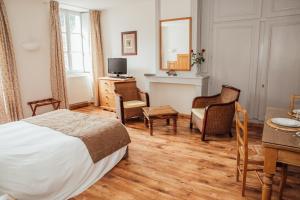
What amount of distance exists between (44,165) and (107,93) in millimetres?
3665

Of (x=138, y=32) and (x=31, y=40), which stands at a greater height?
(x=138, y=32)

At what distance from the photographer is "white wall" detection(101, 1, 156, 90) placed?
5.12m

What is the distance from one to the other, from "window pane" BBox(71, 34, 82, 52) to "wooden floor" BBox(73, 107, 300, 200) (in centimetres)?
347

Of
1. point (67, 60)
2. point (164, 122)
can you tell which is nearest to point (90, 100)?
point (67, 60)

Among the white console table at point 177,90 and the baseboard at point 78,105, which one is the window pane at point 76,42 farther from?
the white console table at point 177,90

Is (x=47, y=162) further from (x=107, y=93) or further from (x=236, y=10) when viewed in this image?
(x=236, y=10)

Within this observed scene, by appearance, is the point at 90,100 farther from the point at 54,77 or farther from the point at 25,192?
the point at 25,192

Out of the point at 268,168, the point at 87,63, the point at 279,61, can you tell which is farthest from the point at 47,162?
the point at 87,63

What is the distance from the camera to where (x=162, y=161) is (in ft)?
9.61

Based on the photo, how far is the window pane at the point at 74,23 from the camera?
5.72 m

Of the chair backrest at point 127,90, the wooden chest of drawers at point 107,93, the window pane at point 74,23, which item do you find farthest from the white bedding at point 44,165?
the window pane at point 74,23

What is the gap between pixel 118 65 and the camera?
548cm

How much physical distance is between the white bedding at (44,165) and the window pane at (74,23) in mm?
3860

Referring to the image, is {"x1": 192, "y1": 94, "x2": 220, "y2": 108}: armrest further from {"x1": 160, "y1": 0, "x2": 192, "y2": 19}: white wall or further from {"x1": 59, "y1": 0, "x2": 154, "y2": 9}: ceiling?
{"x1": 59, "y1": 0, "x2": 154, "y2": 9}: ceiling
